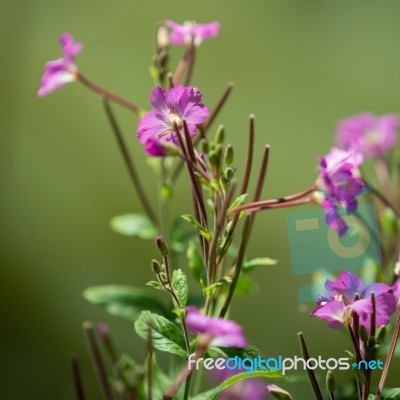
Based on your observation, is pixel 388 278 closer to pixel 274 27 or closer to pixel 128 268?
pixel 128 268

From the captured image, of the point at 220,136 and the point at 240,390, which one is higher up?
the point at 220,136

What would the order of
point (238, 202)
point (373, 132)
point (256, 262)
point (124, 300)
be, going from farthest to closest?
point (373, 132), point (124, 300), point (256, 262), point (238, 202)

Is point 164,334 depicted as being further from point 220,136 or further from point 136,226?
point 136,226

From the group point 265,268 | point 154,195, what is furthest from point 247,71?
point 265,268

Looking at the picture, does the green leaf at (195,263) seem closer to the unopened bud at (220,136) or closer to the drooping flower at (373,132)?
the unopened bud at (220,136)

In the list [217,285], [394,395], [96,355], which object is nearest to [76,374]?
[96,355]

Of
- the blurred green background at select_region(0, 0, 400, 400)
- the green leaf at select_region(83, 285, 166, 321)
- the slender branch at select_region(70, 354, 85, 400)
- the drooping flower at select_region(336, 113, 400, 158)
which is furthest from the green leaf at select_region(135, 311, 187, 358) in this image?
the blurred green background at select_region(0, 0, 400, 400)

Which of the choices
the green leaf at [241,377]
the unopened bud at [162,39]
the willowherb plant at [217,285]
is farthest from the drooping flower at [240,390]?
the unopened bud at [162,39]

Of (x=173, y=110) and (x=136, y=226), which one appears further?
(x=136, y=226)
